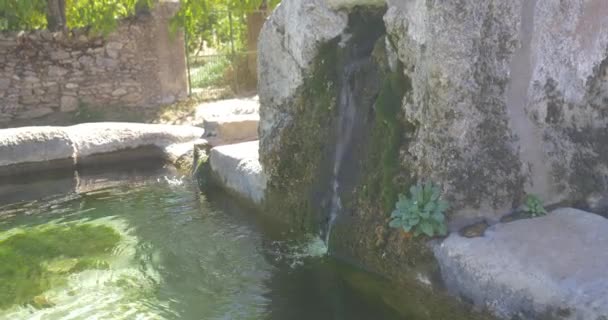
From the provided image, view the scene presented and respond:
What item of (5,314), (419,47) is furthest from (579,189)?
(5,314)

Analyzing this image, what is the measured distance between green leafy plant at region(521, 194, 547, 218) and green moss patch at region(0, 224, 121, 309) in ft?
8.77

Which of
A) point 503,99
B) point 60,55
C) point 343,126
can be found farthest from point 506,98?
point 60,55

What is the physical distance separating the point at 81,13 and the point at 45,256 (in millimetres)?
7228

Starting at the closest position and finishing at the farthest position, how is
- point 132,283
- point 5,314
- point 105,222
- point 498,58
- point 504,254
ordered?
point 504,254, point 498,58, point 5,314, point 132,283, point 105,222

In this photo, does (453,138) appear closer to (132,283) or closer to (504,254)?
(504,254)

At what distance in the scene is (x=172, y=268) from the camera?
418cm

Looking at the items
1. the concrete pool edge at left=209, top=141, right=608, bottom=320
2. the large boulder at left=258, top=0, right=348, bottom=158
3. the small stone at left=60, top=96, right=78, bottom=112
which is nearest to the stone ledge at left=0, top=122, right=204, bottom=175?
the large boulder at left=258, top=0, right=348, bottom=158

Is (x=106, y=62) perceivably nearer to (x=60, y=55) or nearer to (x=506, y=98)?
(x=60, y=55)

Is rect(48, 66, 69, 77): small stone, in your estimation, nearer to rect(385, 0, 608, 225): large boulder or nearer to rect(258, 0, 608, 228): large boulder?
rect(258, 0, 608, 228): large boulder

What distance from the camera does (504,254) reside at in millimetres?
2945

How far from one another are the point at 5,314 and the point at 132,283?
0.71 m

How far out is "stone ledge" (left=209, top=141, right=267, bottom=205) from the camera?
17.5ft

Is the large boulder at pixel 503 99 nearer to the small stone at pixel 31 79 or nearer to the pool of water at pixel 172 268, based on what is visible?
the pool of water at pixel 172 268

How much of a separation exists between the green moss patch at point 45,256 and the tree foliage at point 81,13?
5.79m
